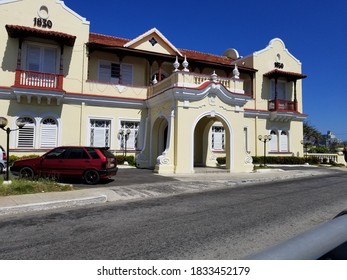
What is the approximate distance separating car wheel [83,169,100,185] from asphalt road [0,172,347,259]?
168 inches

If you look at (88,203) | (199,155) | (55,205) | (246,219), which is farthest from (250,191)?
(199,155)

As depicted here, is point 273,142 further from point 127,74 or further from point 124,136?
point 127,74

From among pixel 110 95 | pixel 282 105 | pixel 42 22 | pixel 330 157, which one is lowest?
pixel 330 157

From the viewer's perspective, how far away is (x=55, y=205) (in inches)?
336

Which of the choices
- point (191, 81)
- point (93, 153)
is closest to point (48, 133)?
point (93, 153)

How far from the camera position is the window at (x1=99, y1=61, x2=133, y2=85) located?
22234 mm

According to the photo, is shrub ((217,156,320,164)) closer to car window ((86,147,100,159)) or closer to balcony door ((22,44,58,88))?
car window ((86,147,100,159))

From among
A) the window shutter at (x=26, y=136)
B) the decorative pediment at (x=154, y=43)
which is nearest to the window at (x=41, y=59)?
the window shutter at (x=26, y=136)

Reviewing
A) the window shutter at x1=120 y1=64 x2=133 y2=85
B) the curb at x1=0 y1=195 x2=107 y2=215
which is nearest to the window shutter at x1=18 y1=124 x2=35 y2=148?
the window shutter at x1=120 y1=64 x2=133 y2=85

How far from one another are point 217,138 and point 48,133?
13.2 m

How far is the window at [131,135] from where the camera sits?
2153 centimetres

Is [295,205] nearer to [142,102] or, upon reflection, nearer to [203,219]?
[203,219]

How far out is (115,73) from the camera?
890 inches

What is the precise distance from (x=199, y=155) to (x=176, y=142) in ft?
21.0
